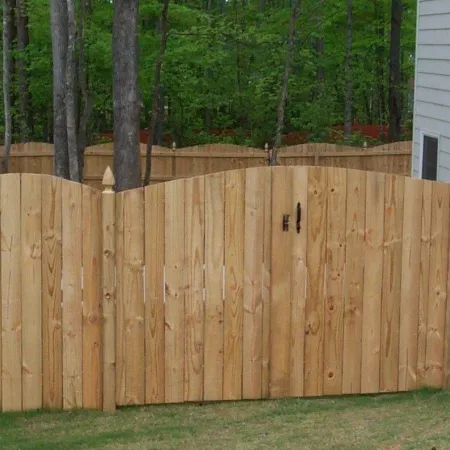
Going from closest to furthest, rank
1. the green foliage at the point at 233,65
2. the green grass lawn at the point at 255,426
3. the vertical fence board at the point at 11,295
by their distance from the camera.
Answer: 1. the green grass lawn at the point at 255,426
2. the vertical fence board at the point at 11,295
3. the green foliage at the point at 233,65

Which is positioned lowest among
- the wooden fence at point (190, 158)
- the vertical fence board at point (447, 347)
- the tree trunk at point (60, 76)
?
the vertical fence board at point (447, 347)

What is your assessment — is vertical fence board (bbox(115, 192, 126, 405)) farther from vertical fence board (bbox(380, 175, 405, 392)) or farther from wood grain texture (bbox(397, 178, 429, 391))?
wood grain texture (bbox(397, 178, 429, 391))

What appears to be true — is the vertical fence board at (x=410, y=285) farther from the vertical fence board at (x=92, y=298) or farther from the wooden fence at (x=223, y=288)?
the vertical fence board at (x=92, y=298)

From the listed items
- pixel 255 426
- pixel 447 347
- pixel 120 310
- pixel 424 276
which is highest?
pixel 424 276

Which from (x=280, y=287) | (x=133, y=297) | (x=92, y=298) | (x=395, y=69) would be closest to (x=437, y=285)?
(x=280, y=287)

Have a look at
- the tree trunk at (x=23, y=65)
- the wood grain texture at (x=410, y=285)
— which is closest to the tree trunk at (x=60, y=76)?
the tree trunk at (x=23, y=65)

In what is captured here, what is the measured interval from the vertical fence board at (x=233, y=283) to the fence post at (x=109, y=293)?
723 millimetres

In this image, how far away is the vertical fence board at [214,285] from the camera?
5488 millimetres

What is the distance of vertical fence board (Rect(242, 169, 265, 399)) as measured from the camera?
554 cm

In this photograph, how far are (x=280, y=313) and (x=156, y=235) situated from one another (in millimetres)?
981

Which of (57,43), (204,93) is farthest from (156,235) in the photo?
(204,93)

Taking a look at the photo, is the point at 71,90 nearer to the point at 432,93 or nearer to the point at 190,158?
the point at 190,158

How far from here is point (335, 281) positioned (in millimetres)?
5723

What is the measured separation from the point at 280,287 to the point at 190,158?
13.4 metres
